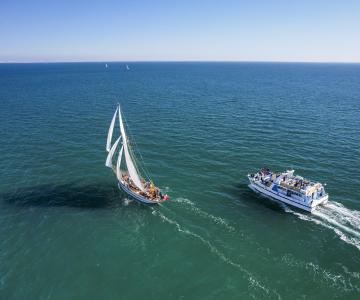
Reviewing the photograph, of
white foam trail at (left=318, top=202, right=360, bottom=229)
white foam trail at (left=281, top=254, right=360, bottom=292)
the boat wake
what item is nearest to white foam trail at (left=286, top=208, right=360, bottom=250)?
the boat wake

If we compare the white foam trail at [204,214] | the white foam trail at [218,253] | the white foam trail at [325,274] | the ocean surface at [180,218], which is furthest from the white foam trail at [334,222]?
the white foam trail at [218,253]

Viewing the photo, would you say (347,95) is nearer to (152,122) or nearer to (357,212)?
(152,122)

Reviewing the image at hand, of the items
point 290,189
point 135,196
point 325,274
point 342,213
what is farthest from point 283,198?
point 135,196

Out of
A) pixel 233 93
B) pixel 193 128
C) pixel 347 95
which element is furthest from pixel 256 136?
pixel 347 95

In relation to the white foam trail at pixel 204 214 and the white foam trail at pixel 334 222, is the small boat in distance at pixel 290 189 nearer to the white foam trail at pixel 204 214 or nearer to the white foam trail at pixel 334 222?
the white foam trail at pixel 334 222

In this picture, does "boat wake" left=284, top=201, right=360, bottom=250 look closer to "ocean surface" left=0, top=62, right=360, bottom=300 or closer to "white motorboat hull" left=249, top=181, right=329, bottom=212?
"ocean surface" left=0, top=62, right=360, bottom=300

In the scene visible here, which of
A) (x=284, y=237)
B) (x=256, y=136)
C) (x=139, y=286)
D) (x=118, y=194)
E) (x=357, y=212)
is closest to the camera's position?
(x=139, y=286)

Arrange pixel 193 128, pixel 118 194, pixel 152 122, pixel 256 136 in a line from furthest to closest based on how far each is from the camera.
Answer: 1. pixel 152 122
2. pixel 193 128
3. pixel 256 136
4. pixel 118 194
